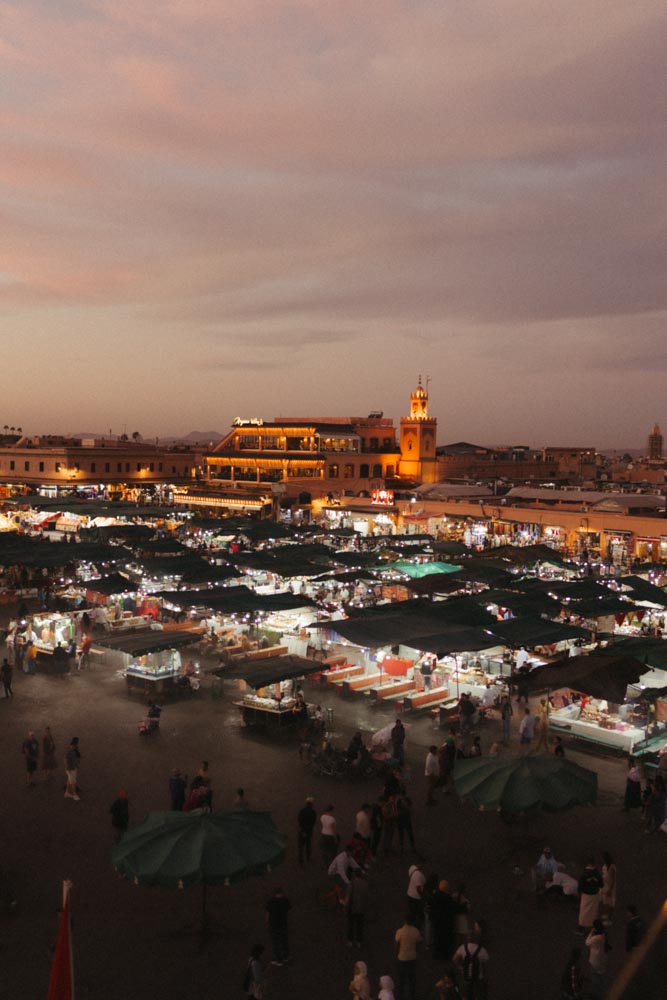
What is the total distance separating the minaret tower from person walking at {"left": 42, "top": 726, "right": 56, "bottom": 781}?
213ft

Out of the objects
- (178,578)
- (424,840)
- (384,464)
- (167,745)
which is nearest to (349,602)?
(178,578)

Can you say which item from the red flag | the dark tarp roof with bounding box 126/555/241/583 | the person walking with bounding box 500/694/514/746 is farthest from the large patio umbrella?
the dark tarp roof with bounding box 126/555/241/583

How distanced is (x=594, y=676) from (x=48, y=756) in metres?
9.15

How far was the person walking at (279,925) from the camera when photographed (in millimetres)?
8070

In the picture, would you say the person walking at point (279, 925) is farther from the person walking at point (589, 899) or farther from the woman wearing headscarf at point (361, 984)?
the person walking at point (589, 899)

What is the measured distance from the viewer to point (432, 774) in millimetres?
12398

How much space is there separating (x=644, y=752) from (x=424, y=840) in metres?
5.19

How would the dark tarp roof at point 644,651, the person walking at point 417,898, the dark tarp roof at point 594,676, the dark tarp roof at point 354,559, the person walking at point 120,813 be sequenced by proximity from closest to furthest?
the person walking at point 417,898
the person walking at point 120,813
the dark tarp roof at point 594,676
the dark tarp roof at point 644,651
the dark tarp roof at point 354,559

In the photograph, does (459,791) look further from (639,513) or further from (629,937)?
(639,513)

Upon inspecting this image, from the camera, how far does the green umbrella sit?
10.2 m

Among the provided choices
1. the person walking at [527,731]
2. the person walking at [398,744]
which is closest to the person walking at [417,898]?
the person walking at [398,744]

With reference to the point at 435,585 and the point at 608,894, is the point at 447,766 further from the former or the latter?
the point at 435,585

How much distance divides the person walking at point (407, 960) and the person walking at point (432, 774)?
14.9ft

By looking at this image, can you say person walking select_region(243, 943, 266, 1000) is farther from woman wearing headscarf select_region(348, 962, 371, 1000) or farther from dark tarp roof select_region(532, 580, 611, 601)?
dark tarp roof select_region(532, 580, 611, 601)
